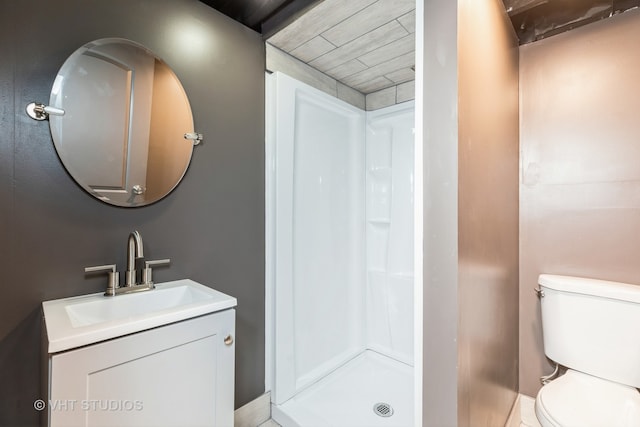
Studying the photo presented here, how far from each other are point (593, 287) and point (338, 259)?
55.1 inches

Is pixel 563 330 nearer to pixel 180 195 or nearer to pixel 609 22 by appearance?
pixel 609 22

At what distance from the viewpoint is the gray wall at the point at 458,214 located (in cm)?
94

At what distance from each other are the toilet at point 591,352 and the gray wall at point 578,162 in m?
0.19

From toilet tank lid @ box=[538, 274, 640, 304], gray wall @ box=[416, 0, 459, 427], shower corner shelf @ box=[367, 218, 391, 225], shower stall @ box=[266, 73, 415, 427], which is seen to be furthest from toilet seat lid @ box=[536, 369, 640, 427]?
shower corner shelf @ box=[367, 218, 391, 225]

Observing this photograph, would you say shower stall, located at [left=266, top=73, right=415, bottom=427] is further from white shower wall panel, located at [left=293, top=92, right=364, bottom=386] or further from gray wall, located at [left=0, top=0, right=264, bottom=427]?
gray wall, located at [left=0, top=0, right=264, bottom=427]

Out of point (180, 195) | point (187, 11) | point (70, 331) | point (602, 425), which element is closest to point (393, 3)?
point (187, 11)

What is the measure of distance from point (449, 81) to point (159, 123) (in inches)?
46.0

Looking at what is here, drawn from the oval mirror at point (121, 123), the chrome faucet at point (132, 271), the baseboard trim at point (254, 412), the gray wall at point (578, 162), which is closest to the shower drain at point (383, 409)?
the baseboard trim at point (254, 412)

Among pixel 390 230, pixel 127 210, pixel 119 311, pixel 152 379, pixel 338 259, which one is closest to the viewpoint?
pixel 152 379

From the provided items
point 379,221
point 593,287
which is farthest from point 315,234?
point 593,287

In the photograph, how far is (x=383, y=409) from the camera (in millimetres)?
1757

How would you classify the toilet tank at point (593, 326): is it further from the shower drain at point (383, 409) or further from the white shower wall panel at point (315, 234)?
the white shower wall panel at point (315, 234)

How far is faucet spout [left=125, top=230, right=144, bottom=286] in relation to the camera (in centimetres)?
116

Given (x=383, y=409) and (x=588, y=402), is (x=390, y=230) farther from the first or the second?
(x=588, y=402)
